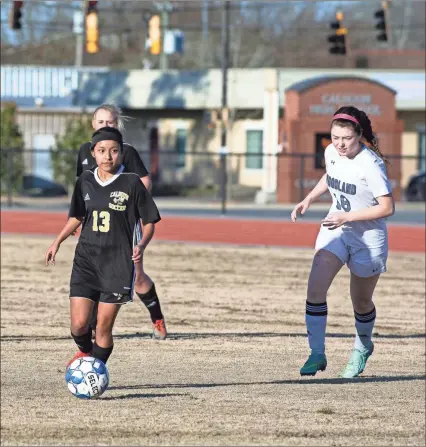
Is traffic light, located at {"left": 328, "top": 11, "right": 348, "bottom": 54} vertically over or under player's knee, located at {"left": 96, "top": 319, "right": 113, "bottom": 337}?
over

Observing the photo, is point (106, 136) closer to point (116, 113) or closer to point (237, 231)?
point (116, 113)

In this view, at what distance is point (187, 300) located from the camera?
60.1ft

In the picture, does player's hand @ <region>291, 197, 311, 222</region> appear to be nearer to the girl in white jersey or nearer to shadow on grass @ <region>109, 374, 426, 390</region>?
the girl in white jersey

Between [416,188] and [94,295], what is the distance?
28818 millimetres

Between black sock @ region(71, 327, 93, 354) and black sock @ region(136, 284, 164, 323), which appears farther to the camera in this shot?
black sock @ region(136, 284, 164, 323)

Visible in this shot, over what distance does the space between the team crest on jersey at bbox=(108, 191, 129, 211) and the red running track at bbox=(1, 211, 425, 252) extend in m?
19.1

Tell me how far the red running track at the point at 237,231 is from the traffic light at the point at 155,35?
970 centimetres

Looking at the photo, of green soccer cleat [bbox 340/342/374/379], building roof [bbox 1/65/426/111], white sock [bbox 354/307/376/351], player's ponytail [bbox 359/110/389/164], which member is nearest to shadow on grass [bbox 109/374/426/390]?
green soccer cleat [bbox 340/342/374/379]

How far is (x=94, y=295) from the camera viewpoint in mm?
8734

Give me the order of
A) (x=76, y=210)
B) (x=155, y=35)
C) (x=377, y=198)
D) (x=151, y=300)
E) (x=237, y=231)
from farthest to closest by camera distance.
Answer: (x=155, y=35) < (x=237, y=231) < (x=151, y=300) < (x=76, y=210) < (x=377, y=198)

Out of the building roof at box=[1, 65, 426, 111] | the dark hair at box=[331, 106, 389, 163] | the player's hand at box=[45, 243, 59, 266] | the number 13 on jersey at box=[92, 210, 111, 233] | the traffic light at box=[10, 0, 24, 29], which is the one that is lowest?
the player's hand at box=[45, 243, 59, 266]

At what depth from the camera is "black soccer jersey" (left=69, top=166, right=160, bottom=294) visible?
7770 millimetres

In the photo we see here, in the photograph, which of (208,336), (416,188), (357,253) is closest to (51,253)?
(357,253)

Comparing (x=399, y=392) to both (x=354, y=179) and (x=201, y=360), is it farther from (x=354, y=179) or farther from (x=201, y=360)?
(x=354, y=179)
